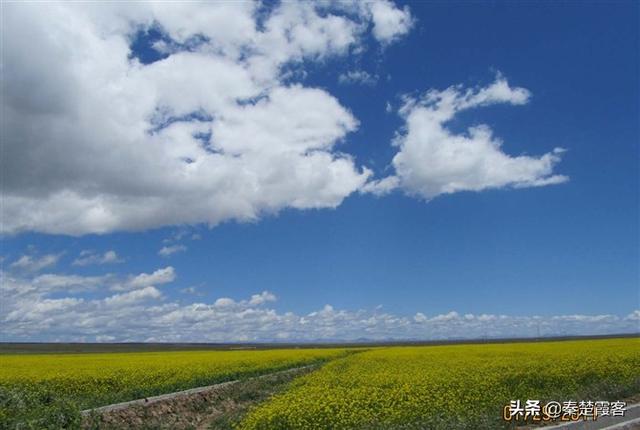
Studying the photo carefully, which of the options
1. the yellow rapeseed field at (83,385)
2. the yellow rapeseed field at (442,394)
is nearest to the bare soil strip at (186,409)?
the yellow rapeseed field at (83,385)

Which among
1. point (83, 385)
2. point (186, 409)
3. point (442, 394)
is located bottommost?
point (186, 409)

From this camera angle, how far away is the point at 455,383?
19906mm

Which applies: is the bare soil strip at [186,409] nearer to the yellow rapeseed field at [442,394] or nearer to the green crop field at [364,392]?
the green crop field at [364,392]

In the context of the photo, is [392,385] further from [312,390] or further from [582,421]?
[582,421]

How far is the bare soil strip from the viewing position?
18.8m

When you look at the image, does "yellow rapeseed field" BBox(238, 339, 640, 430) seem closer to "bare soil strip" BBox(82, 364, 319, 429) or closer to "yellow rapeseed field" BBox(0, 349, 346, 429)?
"bare soil strip" BBox(82, 364, 319, 429)

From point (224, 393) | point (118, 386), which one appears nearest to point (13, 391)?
point (118, 386)

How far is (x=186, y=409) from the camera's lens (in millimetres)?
23172

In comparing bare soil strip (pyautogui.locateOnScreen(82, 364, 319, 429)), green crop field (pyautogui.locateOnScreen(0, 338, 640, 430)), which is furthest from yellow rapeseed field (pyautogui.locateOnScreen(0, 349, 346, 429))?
bare soil strip (pyautogui.locateOnScreen(82, 364, 319, 429))

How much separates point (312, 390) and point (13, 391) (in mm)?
11080

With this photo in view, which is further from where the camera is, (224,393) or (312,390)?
(224,393)

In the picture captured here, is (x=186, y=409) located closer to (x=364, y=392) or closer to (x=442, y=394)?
(x=364, y=392)

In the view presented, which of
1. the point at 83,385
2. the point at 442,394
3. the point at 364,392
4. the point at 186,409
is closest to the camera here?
the point at 442,394

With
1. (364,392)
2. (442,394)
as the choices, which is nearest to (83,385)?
(364,392)
